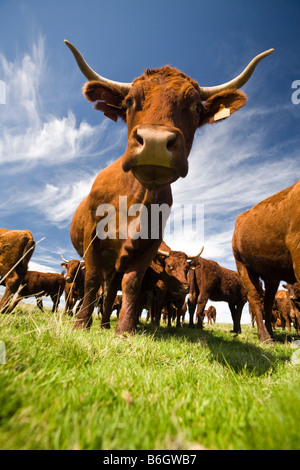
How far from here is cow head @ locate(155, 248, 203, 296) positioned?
7738mm

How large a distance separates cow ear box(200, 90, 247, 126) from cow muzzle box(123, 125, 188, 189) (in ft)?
5.42

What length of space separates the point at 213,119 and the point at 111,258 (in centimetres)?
289

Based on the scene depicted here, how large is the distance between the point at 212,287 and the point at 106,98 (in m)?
10.7

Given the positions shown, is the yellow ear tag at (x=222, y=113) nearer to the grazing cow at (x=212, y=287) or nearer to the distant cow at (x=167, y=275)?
the distant cow at (x=167, y=275)

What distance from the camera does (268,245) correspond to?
18.0ft

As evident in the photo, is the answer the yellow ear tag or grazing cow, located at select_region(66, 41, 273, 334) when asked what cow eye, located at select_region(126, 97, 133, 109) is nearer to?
grazing cow, located at select_region(66, 41, 273, 334)

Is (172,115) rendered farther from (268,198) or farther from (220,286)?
(220,286)

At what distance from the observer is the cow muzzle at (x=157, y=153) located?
7.72 feet

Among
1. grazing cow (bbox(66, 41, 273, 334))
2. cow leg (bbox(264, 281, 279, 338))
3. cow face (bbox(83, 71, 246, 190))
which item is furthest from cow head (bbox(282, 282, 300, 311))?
cow face (bbox(83, 71, 246, 190))

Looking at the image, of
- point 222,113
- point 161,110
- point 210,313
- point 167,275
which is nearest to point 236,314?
point 167,275

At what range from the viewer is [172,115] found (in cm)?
278

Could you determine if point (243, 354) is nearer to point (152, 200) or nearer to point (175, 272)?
point (152, 200)

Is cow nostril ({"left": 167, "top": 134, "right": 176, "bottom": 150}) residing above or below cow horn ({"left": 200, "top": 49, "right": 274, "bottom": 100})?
below
